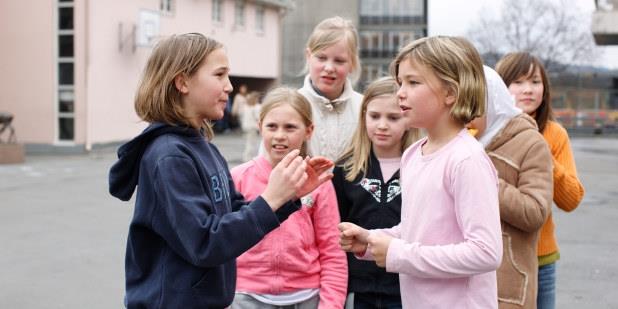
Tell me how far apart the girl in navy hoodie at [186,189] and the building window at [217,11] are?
31.3 m

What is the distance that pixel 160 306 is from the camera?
2.33 m

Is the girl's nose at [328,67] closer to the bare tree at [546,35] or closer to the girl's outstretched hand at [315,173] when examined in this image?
the girl's outstretched hand at [315,173]

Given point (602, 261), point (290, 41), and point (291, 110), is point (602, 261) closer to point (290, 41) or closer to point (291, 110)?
point (291, 110)

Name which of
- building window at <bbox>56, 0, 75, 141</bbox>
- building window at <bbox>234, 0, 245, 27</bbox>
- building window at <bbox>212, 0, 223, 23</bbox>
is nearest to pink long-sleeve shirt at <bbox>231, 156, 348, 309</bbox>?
building window at <bbox>56, 0, 75, 141</bbox>

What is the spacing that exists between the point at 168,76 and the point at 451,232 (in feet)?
3.40

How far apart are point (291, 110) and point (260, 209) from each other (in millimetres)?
1060

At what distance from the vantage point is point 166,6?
97.1ft

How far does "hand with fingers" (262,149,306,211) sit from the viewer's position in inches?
90.7

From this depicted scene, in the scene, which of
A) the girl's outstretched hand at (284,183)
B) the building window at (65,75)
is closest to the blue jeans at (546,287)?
the girl's outstretched hand at (284,183)

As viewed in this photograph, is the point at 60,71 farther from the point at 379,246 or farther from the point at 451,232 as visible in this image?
the point at 451,232

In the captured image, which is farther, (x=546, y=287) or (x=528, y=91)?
(x=528, y=91)

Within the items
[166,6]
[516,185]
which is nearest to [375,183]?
[516,185]

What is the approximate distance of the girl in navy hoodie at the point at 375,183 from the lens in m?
3.23

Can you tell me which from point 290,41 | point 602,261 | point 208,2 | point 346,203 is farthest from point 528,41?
point 346,203
